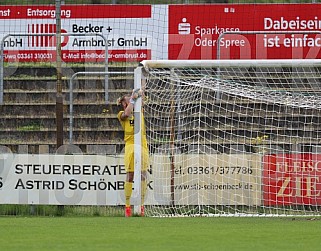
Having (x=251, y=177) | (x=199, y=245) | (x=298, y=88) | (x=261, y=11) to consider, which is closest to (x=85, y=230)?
(x=199, y=245)

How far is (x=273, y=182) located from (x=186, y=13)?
4687mm

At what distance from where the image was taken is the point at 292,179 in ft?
43.3

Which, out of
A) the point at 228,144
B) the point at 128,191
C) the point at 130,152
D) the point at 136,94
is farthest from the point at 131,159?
the point at 228,144

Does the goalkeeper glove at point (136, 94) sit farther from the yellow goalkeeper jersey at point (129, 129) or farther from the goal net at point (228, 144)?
the yellow goalkeeper jersey at point (129, 129)

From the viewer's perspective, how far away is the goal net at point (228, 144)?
42.0 feet

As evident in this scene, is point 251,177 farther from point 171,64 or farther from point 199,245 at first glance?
point 199,245

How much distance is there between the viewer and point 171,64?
1241 centimetres

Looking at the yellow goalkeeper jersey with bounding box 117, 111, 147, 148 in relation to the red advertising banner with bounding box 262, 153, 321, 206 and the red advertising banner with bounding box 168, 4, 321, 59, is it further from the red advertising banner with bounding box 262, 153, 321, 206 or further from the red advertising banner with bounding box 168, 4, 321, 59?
the red advertising banner with bounding box 168, 4, 321, 59

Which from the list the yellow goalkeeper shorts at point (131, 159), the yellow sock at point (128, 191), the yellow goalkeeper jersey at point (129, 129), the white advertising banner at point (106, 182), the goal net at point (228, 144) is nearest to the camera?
the yellow sock at point (128, 191)

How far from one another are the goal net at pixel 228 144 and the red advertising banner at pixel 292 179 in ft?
0.05

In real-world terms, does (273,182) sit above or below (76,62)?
below

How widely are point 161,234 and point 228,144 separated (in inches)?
218

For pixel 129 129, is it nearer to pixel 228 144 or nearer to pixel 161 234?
pixel 228 144

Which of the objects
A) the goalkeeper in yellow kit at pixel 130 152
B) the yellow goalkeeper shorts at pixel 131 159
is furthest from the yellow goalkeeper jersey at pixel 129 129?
the yellow goalkeeper shorts at pixel 131 159
